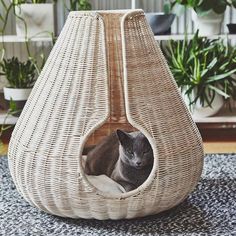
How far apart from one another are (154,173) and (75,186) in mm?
193

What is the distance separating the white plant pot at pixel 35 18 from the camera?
2482 mm

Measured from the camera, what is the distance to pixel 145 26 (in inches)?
57.6

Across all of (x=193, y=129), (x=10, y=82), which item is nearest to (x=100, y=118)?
(x=193, y=129)

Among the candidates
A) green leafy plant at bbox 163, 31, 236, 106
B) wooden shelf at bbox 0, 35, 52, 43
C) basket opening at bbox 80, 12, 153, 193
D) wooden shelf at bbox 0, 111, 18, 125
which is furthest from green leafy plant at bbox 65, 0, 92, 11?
basket opening at bbox 80, 12, 153, 193

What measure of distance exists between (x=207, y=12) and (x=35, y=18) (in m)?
0.76

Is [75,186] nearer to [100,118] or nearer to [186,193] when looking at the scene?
[100,118]

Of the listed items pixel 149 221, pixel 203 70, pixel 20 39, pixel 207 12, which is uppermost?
pixel 207 12

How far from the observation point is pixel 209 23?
8.16ft

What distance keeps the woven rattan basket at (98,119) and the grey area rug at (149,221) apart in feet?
0.11

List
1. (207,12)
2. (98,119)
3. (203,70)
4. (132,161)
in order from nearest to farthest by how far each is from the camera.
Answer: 1. (98,119)
2. (132,161)
3. (203,70)
4. (207,12)

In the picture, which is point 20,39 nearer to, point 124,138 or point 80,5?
point 80,5

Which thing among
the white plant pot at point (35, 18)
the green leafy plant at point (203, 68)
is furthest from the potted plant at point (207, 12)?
the white plant pot at point (35, 18)

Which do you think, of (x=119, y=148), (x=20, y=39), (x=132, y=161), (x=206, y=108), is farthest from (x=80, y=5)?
(x=132, y=161)

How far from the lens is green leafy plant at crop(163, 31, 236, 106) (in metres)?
2.35
